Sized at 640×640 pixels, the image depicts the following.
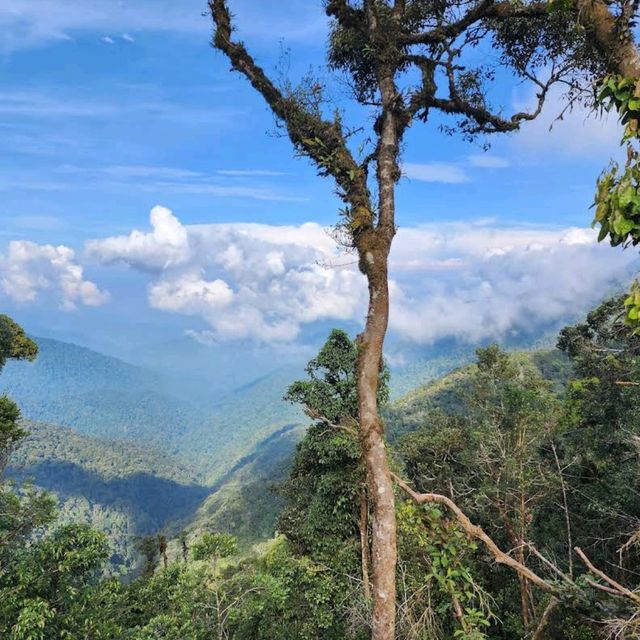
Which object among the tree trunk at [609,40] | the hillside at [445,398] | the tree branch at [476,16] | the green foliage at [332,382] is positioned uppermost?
the tree branch at [476,16]

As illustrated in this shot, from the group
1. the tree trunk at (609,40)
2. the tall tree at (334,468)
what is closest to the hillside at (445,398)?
the tall tree at (334,468)

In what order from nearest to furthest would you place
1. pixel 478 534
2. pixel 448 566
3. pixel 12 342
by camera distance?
pixel 478 534 → pixel 448 566 → pixel 12 342

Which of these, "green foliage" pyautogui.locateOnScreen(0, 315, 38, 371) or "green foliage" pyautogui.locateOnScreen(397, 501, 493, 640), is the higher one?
"green foliage" pyautogui.locateOnScreen(0, 315, 38, 371)

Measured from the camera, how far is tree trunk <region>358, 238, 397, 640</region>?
414 centimetres

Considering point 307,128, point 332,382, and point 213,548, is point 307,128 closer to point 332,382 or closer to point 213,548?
point 213,548

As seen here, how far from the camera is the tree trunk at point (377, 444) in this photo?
4145 millimetres

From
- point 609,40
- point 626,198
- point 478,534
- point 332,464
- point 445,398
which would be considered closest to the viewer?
point 626,198

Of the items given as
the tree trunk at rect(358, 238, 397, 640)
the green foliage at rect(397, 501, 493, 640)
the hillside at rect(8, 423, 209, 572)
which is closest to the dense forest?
the green foliage at rect(397, 501, 493, 640)

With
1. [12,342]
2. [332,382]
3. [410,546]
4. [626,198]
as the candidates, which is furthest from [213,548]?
[12,342]

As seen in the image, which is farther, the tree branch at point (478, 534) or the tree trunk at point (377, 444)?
the tree branch at point (478, 534)

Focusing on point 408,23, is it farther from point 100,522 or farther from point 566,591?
point 100,522

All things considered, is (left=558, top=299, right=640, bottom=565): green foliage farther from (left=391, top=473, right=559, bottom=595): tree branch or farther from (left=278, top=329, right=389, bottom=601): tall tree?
(left=391, top=473, right=559, bottom=595): tree branch

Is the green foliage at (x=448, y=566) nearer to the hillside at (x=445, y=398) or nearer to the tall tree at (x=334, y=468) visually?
the tall tree at (x=334, y=468)

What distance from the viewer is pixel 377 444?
14.5ft
